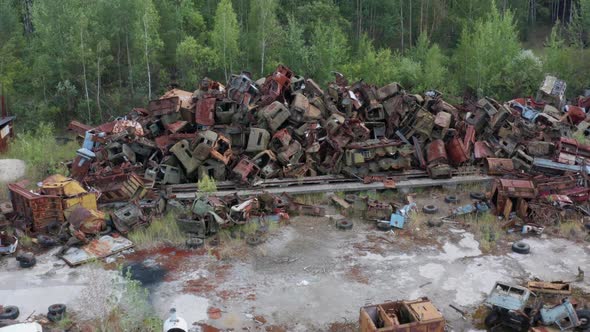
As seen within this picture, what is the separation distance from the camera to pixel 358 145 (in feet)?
54.7

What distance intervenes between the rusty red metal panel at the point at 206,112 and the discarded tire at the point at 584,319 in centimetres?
1172

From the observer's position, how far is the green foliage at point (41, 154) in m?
17.6

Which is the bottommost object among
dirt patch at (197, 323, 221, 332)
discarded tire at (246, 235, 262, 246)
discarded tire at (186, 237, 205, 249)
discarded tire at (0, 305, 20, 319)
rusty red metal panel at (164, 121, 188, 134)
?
dirt patch at (197, 323, 221, 332)

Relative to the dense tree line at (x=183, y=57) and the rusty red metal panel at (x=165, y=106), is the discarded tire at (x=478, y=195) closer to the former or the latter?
the rusty red metal panel at (x=165, y=106)

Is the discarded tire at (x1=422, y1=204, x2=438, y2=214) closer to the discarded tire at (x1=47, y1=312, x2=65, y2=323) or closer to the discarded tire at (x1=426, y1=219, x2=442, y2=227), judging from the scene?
the discarded tire at (x1=426, y1=219, x2=442, y2=227)

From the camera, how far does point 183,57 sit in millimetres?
28000

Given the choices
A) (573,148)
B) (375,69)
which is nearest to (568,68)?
(375,69)

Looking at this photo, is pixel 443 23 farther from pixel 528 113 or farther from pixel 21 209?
pixel 21 209

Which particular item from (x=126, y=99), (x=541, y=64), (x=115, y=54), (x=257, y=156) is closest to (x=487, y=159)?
(x=257, y=156)

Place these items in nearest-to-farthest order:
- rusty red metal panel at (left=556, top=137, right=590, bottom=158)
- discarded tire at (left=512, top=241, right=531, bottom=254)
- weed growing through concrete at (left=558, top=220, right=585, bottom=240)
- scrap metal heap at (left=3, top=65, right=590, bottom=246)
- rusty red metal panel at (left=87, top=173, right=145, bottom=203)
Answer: discarded tire at (left=512, top=241, right=531, bottom=254) → weed growing through concrete at (left=558, top=220, right=585, bottom=240) → rusty red metal panel at (left=87, top=173, right=145, bottom=203) → scrap metal heap at (left=3, top=65, right=590, bottom=246) → rusty red metal panel at (left=556, top=137, right=590, bottom=158)

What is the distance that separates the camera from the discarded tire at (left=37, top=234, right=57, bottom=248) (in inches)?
496

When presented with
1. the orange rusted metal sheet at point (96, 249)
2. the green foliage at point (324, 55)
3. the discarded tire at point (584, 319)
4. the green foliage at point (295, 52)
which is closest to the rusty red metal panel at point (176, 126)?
the orange rusted metal sheet at point (96, 249)

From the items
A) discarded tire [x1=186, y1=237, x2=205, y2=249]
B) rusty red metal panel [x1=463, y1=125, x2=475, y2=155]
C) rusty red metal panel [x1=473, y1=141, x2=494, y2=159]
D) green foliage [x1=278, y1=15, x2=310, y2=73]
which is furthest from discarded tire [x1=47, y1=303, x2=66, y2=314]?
green foliage [x1=278, y1=15, x2=310, y2=73]

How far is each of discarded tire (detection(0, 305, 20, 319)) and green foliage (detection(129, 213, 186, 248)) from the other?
10.7 feet
